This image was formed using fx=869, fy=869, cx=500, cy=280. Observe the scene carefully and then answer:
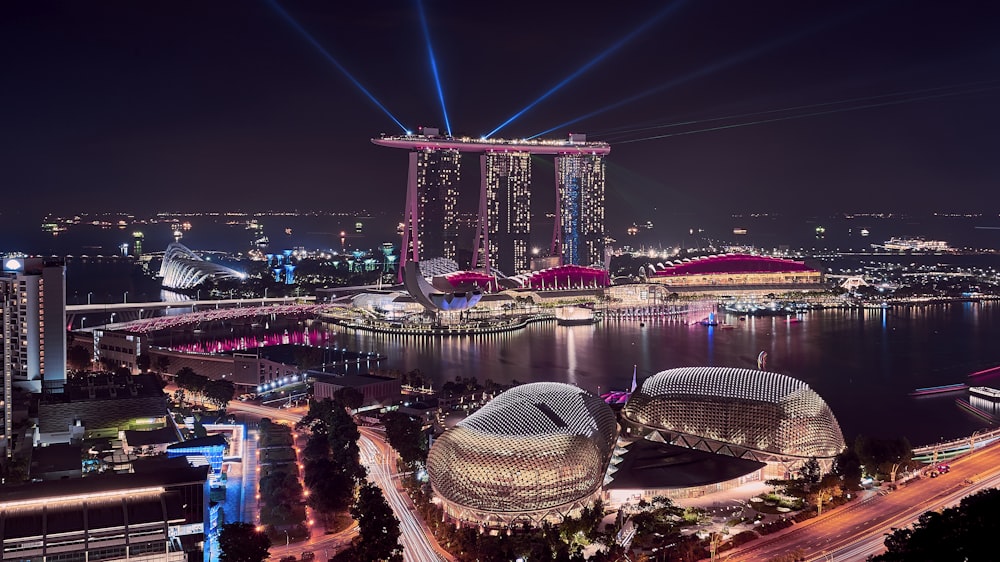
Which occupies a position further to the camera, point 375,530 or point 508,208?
point 508,208

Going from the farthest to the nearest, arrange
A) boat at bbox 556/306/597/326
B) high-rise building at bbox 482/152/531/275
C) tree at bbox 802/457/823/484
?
high-rise building at bbox 482/152/531/275 < boat at bbox 556/306/597/326 < tree at bbox 802/457/823/484

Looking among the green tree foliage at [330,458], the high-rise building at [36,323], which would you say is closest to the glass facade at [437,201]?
the high-rise building at [36,323]

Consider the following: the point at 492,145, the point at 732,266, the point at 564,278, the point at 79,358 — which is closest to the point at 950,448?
the point at 79,358

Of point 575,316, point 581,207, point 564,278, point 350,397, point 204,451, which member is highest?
point 581,207

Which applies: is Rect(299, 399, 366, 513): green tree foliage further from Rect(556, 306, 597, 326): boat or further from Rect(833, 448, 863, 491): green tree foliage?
Rect(556, 306, 597, 326): boat

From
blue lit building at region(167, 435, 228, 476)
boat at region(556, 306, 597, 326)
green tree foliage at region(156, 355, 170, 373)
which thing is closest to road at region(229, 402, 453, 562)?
blue lit building at region(167, 435, 228, 476)

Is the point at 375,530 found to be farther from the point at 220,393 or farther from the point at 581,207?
the point at 581,207
